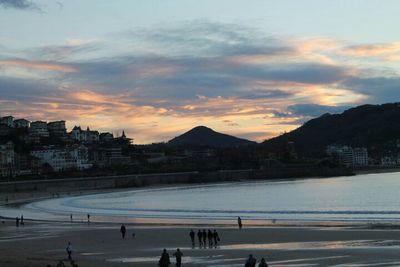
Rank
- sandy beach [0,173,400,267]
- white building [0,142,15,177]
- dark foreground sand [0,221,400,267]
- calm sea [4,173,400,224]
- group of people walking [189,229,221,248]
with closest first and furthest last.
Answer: dark foreground sand [0,221,400,267] → sandy beach [0,173,400,267] → group of people walking [189,229,221,248] → calm sea [4,173,400,224] → white building [0,142,15,177]

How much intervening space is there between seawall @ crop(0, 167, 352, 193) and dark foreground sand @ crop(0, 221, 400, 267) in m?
88.2

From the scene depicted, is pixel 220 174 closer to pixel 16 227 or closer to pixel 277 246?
pixel 16 227

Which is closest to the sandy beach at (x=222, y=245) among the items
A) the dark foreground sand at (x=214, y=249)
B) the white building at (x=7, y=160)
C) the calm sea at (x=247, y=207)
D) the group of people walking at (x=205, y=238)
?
the dark foreground sand at (x=214, y=249)

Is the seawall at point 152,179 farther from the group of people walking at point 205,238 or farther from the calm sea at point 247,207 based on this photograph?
the group of people walking at point 205,238

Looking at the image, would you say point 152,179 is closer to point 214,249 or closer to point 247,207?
point 247,207

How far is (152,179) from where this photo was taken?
522 feet

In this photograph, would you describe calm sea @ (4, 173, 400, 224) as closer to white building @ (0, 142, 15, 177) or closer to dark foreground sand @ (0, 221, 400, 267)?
dark foreground sand @ (0, 221, 400, 267)

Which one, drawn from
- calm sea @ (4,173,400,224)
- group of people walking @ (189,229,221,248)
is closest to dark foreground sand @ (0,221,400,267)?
group of people walking @ (189,229,221,248)

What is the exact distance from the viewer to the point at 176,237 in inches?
1339

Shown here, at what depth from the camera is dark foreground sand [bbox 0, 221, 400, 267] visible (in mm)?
22969

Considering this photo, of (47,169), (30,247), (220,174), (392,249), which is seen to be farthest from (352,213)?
(47,169)

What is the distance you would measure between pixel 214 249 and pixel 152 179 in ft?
435

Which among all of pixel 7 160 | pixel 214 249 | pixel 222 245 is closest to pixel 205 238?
pixel 222 245

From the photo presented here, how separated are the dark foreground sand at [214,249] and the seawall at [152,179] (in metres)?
88.2
